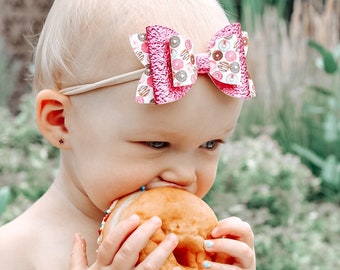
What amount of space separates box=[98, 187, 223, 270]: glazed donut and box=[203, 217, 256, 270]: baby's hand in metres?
0.02

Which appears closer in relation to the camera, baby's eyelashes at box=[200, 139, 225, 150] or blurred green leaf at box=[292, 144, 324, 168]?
baby's eyelashes at box=[200, 139, 225, 150]

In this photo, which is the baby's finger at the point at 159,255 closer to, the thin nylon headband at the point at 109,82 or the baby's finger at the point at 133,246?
the baby's finger at the point at 133,246

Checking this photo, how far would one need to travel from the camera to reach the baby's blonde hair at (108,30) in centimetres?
213

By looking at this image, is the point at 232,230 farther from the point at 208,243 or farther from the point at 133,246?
the point at 133,246

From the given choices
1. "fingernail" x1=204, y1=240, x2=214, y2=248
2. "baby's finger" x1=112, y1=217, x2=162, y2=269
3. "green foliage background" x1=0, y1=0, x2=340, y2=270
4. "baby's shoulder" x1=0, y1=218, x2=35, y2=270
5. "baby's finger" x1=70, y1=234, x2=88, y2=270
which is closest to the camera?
"baby's finger" x1=112, y1=217, x2=162, y2=269

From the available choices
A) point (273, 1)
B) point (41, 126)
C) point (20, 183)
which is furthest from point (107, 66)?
point (273, 1)

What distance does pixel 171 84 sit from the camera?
2.07 metres

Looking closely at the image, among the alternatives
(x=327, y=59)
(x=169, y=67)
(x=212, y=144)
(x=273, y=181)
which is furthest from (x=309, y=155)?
(x=169, y=67)

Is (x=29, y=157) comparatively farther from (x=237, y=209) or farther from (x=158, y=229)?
(x=158, y=229)

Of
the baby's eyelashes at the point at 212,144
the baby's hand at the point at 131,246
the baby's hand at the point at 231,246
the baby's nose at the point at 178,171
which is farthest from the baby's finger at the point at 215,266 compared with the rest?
the baby's eyelashes at the point at 212,144

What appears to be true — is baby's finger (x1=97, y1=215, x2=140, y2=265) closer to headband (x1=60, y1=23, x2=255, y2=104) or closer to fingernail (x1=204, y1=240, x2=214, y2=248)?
fingernail (x1=204, y1=240, x2=214, y2=248)

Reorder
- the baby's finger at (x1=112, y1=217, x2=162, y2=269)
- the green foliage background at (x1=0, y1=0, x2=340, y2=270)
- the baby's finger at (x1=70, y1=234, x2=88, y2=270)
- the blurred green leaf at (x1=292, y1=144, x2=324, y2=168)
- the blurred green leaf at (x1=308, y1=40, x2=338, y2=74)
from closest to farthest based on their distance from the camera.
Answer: the baby's finger at (x1=112, y1=217, x2=162, y2=269)
the baby's finger at (x1=70, y1=234, x2=88, y2=270)
the green foliage background at (x1=0, y1=0, x2=340, y2=270)
the blurred green leaf at (x1=308, y1=40, x2=338, y2=74)
the blurred green leaf at (x1=292, y1=144, x2=324, y2=168)

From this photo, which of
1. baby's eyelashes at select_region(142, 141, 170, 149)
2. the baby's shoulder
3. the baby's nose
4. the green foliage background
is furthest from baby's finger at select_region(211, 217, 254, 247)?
the green foliage background

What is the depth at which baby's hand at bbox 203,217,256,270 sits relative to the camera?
6.87 feet
